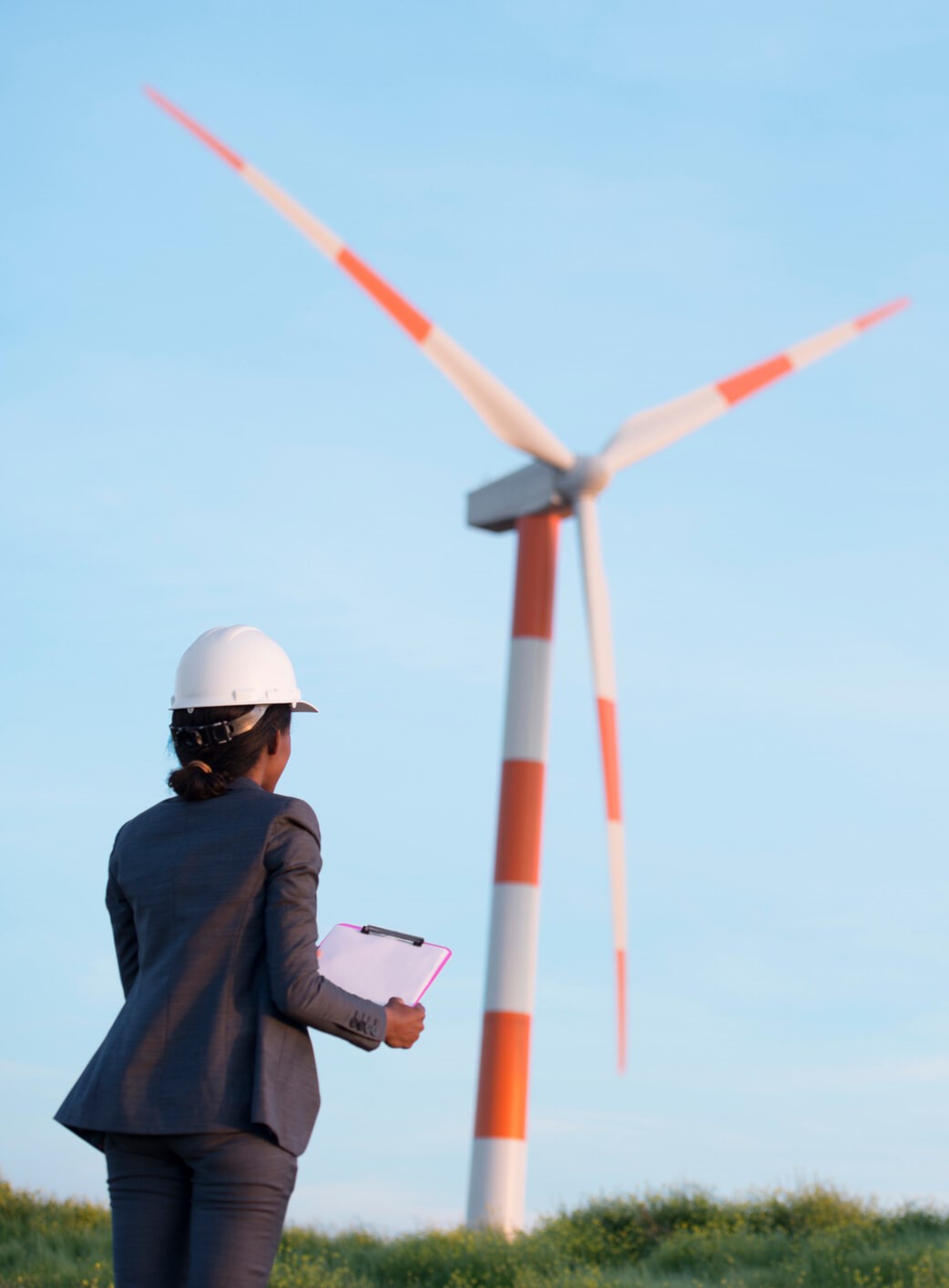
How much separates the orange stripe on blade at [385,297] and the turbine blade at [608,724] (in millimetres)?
3283

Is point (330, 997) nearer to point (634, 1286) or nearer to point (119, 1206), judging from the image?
point (119, 1206)

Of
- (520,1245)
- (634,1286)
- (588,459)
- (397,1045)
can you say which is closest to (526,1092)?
(520,1245)

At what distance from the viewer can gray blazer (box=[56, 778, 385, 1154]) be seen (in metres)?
3.48

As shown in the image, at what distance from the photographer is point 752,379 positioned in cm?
2295

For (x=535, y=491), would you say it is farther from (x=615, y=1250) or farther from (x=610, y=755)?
(x=615, y=1250)

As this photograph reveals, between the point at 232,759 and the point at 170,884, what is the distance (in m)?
0.33

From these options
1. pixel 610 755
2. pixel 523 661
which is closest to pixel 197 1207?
pixel 610 755

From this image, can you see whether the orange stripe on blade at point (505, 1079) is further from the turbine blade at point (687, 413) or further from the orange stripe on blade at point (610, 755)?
the turbine blade at point (687, 413)

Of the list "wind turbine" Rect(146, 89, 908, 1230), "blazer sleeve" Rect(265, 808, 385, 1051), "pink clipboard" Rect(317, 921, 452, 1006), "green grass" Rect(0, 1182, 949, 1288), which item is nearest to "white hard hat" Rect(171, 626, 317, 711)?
"blazer sleeve" Rect(265, 808, 385, 1051)

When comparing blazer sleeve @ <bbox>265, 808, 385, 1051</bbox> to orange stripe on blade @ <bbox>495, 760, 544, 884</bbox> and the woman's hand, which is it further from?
orange stripe on blade @ <bbox>495, 760, 544, 884</bbox>

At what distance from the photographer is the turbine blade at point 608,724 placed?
1952 centimetres

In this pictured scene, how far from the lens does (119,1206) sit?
3.62 meters

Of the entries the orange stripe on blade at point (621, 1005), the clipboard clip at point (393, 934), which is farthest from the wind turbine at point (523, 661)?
the clipboard clip at point (393, 934)

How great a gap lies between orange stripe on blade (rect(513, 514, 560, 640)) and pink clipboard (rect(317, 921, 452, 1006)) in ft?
57.5
